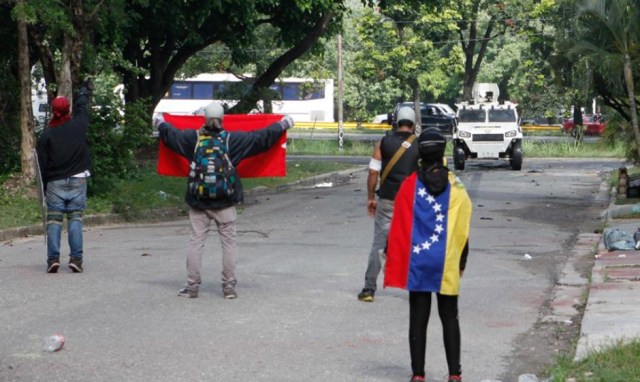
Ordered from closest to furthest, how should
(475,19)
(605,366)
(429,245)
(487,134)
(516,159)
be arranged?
1. (429,245)
2. (605,366)
3. (516,159)
4. (487,134)
5. (475,19)

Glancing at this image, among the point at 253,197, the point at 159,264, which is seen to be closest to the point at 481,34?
the point at 253,197

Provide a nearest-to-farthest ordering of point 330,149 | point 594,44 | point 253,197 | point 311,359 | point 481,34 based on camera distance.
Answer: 1. point 311,359
2. point 594,44
3. point 253,197
4. point 330,149
5. point 481,34

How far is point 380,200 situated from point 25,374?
421cm

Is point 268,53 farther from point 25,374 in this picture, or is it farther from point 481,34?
point 25,374

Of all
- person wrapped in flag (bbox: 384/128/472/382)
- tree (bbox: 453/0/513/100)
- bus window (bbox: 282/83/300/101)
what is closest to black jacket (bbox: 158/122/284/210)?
person wrapped in flag (bbox: 384/128/472/382)

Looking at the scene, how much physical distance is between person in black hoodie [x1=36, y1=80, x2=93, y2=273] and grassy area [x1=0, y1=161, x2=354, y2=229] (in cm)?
498

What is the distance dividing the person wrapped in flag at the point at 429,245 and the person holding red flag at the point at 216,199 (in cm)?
397

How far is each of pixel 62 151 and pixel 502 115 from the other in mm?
28764

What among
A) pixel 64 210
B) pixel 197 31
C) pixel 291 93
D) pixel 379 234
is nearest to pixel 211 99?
pixel 291 93

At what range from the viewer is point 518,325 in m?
10.6

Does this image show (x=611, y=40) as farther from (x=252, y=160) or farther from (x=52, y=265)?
(x=52, y=265)

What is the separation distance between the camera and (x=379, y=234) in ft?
37.5

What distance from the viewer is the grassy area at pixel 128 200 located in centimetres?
1936

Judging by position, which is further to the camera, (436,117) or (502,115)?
(436,117)
